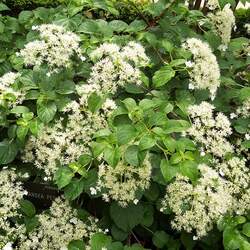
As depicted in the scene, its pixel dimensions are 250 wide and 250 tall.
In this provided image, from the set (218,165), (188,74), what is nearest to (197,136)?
(218,165)

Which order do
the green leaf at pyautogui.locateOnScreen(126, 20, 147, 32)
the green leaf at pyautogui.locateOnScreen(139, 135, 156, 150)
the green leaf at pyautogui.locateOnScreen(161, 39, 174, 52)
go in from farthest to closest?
the green leaf at pyautogui.locateOnScreen(126, 20, 147, 32) < the green leaf at pyautogui.locateOnScreen(161, 39, 174, 52) < the green leaf at pyautogui.locateOnScreen(139, 135, 156, 150)

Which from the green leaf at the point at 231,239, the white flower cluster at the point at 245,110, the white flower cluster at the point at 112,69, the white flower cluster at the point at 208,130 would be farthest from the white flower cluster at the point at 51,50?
the green leaf at the point at 231,239

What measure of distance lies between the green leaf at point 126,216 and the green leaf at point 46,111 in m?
0.40

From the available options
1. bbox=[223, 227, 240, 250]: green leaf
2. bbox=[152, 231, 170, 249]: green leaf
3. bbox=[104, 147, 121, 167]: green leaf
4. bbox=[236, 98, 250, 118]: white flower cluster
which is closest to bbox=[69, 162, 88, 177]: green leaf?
bbox=[104, 147, 121, 167]: green leaf

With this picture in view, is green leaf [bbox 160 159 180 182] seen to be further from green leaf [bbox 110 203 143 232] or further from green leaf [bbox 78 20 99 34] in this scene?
green leaf [bbox 78 20 99 34]

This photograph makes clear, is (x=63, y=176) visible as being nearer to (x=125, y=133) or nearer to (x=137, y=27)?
(x=125, y=133)

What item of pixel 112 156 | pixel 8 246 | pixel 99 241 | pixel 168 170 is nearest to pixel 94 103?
pixel 112 156

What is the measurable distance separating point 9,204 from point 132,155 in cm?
58

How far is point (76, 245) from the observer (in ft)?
6.04

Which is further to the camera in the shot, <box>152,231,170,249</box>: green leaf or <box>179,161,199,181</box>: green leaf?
<box>152,231,170,249</box>: green leaf

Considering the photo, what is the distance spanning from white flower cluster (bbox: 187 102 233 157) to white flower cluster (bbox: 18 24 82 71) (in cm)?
55

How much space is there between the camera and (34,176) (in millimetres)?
2057

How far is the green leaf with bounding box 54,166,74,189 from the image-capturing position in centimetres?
176

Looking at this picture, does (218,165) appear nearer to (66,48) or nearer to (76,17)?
(66,48)
